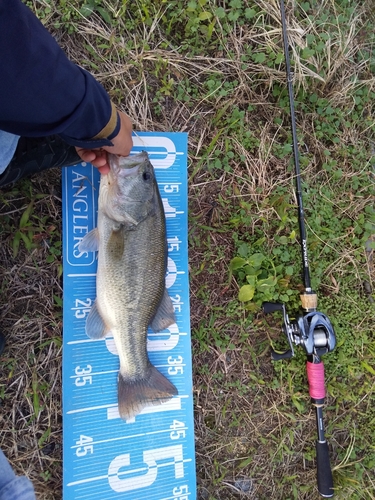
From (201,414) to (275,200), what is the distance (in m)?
1.81

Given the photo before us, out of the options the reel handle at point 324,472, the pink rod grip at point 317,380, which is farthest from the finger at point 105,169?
the reel handle at point 324,472

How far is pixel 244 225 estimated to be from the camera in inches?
119

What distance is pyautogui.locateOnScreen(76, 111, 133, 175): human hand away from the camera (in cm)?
225

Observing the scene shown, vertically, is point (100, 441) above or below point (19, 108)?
below

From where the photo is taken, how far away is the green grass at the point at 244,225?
269 centimetres

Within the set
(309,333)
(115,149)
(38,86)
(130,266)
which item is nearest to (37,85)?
(38,86)

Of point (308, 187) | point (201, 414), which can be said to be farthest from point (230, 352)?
point (308, 187)

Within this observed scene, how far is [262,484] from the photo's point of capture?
2977mm

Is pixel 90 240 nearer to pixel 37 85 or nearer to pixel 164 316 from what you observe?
pixel 164 316

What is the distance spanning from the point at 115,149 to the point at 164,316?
1196 millimetres

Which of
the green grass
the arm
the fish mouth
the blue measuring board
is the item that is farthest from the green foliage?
the arm

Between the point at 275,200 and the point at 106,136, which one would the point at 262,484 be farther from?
the point at 106,136

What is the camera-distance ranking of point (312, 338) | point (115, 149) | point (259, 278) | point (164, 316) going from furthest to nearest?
point (259, 278) → point (312, 338) → point (164, 316) → point (115, 149)

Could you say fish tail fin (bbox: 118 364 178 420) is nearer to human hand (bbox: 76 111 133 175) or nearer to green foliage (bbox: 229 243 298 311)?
green foliage (bbox: 229 243 298 311)
